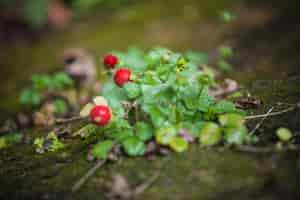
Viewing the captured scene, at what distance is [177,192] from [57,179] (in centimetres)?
55

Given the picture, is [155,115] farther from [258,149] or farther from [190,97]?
[258,149]

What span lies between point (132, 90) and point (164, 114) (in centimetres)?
22

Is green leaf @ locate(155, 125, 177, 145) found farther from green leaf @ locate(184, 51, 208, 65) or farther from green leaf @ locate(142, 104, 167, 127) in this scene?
green leaf @ locate(184, 51, 208, 65)

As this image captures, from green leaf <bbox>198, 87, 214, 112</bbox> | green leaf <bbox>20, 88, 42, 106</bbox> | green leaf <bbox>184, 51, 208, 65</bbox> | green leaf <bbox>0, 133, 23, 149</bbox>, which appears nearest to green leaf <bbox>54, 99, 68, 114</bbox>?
green leaf <bbox>20, 88, 42, 106</bbox>

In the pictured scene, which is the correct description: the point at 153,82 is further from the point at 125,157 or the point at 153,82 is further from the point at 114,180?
the point at 114,180

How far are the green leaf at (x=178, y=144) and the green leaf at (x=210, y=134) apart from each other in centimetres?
8

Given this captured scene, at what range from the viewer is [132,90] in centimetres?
164

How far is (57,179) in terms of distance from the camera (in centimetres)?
155

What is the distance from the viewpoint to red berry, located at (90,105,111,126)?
60.3 inches

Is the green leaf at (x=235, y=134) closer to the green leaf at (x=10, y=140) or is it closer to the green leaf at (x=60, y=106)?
the green leaf at (x=10, y=140)

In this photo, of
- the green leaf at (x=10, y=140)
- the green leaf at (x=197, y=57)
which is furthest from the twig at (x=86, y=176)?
the green leaf at (x=197, y=57)

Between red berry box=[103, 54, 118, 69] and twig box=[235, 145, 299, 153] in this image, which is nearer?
twig box=[235, 145, 299, 153]

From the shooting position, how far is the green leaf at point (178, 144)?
1448mm

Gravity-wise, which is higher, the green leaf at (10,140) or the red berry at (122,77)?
the red berry at (122,77)
